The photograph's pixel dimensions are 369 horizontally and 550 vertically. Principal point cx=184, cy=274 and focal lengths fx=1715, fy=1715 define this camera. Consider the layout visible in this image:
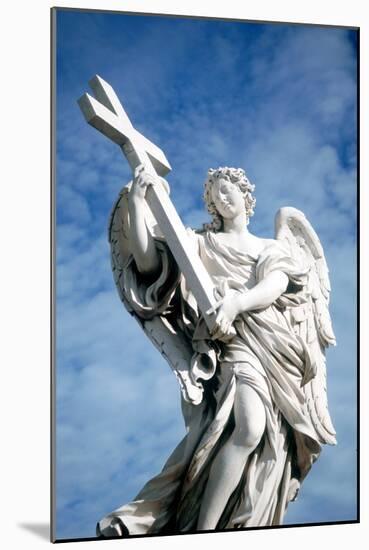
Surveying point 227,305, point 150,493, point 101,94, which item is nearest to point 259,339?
point 227,305

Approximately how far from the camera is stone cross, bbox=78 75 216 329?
8781 millimetres

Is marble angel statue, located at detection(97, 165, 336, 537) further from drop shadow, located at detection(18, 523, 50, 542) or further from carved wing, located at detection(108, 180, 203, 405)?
drop shadow, located at detection(18, 523, 50, 542)

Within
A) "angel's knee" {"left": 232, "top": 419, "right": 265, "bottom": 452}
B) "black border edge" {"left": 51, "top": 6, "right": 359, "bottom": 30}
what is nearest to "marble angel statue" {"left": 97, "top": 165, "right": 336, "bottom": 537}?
"angel's knee" {"left": 232, "top": 419, "right": 265, "bottom": 452}

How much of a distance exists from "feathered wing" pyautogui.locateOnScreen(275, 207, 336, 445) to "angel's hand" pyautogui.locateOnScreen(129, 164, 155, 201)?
91 cm

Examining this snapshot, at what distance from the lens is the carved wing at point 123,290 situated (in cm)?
888

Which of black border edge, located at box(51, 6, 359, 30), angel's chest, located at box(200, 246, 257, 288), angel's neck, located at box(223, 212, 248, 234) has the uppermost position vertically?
black border edge, located at box(51, 6, 359, 30)

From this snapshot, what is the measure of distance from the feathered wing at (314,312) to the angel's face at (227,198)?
42 centimetres

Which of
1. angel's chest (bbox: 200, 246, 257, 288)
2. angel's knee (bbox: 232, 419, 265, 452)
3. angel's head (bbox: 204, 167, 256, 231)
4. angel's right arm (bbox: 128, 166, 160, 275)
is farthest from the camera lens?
angel's head (bbox: 204, 167, 256, 231)

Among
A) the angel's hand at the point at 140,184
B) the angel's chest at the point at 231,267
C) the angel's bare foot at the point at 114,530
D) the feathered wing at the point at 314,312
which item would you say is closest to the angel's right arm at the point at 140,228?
the angel's hand at the point at 140,184

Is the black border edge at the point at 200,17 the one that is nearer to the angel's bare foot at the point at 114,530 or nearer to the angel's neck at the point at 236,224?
the angel's neck at the point at 236,224

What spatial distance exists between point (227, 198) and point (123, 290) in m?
0.74

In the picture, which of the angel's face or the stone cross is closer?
the stone cross

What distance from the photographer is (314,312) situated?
9.34 meters

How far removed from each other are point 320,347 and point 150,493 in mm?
1283
